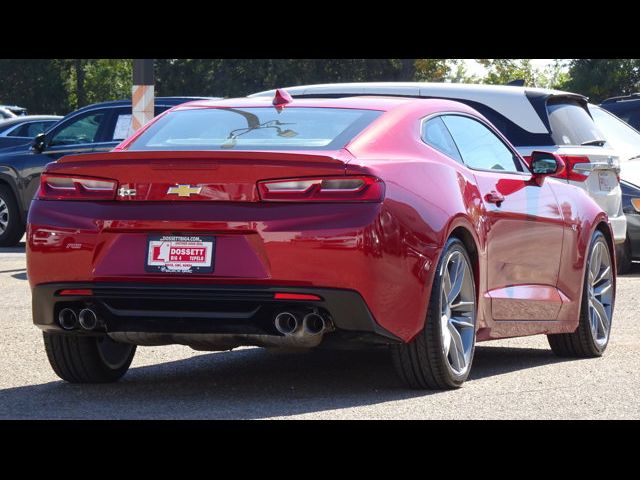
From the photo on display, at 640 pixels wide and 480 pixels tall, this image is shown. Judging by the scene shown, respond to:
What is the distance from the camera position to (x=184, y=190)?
6.98m

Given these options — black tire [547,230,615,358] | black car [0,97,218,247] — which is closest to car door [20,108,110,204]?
black car [0,97,218,247]

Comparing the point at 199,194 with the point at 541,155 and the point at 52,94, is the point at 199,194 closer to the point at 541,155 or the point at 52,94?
the point at 541,155

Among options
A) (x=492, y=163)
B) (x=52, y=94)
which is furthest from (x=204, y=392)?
(x=52, y=94)

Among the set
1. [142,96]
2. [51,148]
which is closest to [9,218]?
[51,148]

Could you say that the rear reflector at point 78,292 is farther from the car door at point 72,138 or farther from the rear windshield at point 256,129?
the car door at point 72,138

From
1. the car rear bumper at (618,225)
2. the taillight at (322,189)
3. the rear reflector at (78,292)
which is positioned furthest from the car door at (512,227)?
the car rear bumper at (618,225)

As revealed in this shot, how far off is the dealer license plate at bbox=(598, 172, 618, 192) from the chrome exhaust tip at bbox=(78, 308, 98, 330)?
662cm

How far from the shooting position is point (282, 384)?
26.3ft

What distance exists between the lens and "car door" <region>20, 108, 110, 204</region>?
1903cm

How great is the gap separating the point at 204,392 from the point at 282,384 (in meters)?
0.52

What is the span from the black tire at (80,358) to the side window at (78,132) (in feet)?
37.1
